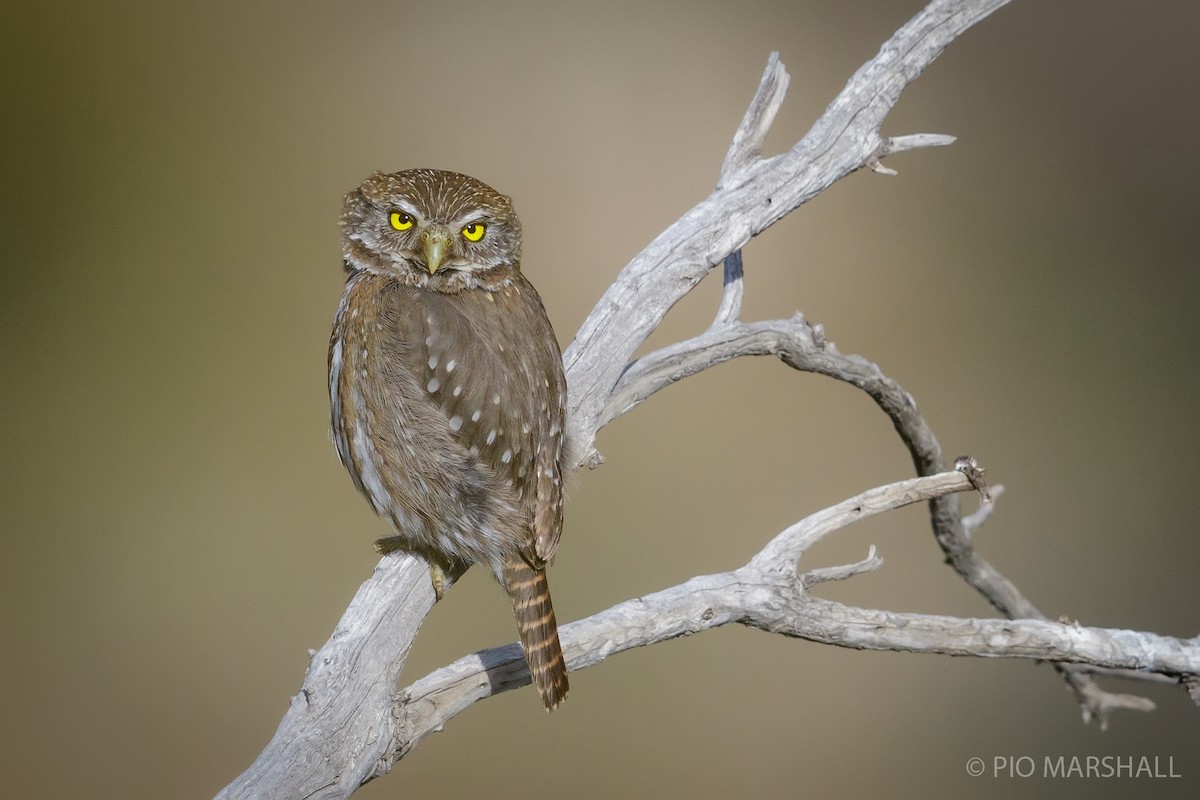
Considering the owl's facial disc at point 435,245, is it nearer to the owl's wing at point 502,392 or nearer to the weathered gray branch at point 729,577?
the owl's wing at point 502,392

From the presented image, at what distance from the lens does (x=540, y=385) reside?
209cm

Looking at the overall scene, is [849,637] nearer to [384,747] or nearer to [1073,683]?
[384,747]

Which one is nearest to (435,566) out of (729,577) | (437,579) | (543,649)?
(437,579)

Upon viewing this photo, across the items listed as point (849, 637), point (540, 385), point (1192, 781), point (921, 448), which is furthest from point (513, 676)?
point (1192, 781)

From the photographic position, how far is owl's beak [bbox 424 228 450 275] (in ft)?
6.74

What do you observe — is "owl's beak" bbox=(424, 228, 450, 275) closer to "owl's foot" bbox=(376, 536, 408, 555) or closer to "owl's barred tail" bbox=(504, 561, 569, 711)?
"owl's foot" bbox=(376, 536, 408, 555)

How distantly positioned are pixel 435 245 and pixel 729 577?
87 cm

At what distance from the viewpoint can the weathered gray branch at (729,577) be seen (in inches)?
71.7

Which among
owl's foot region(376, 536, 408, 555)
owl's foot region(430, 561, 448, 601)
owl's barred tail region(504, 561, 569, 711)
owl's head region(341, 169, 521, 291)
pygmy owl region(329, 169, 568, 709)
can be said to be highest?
owl's head region(341, 169, 521, 291)

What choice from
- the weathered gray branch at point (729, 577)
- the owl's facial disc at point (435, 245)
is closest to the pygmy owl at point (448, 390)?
the owl's facial disc at point (435, 245)

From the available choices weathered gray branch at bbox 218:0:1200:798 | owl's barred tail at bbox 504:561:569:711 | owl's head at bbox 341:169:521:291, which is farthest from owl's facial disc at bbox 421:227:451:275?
owl's barred tail at bbox 504:561:569:711

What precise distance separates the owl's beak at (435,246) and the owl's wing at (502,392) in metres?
0.08

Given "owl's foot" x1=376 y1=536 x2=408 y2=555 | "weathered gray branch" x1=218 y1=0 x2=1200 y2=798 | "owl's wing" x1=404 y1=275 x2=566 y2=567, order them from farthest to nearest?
"owl's foot" x1=376 y1=536 x2=408 y2=555 < "owl's wing" x1=404 y1=275 x2=566 y2=567 < "weathered gray branch" x1=218 y1=0 x2=1200 y2=798

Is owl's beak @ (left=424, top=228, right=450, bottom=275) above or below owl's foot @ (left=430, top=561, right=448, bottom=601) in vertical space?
above
